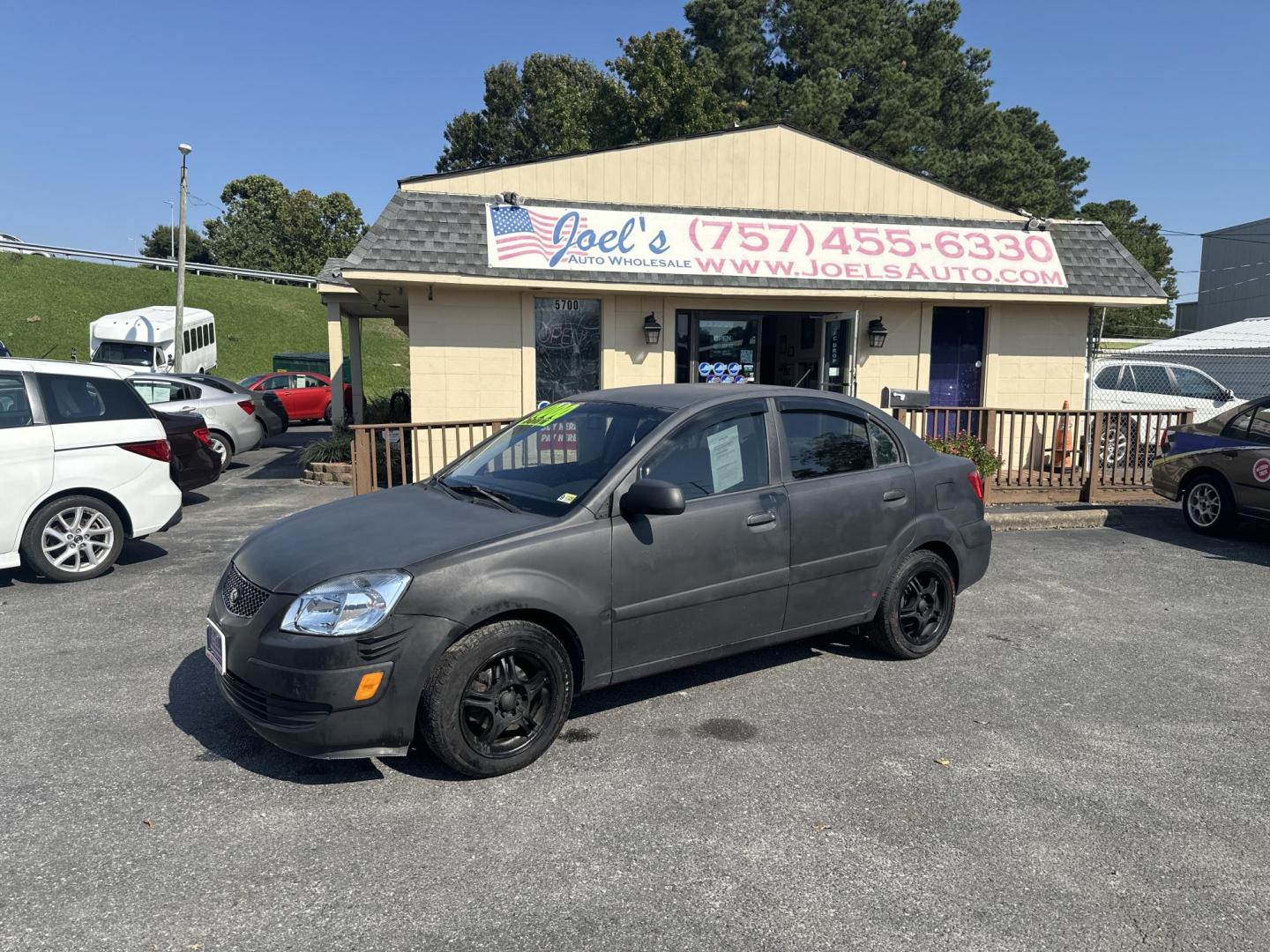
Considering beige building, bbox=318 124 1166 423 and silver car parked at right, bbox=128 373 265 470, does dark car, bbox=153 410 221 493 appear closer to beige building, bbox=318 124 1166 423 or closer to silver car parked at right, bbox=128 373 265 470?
beige building, bbox=318 124 1166 423

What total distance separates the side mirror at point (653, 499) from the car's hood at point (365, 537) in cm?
42

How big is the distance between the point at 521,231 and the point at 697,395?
6.89 meters

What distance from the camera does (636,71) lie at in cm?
3381

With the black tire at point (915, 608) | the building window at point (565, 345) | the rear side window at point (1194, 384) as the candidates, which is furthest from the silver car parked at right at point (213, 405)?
the rear side window at point (1194, 384)

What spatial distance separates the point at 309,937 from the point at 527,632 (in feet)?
4.58

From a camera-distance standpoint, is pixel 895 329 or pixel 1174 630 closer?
pixel 1174 630

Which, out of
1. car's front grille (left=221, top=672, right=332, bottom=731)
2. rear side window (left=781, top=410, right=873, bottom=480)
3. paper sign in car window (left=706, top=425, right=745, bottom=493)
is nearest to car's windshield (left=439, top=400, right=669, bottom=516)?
paper sign in car window (left=706, top=425, right=745, bottom=493)

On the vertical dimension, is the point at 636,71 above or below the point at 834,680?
above

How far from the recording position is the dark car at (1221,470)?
8688 millimetres

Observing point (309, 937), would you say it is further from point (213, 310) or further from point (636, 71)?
point (213, 310)

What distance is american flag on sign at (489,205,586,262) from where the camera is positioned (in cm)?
1076

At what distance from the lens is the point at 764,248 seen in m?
11.5

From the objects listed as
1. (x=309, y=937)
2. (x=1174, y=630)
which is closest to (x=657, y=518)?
(x=309, y=937)

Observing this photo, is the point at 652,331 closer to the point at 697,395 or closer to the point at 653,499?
the point at 697,395
